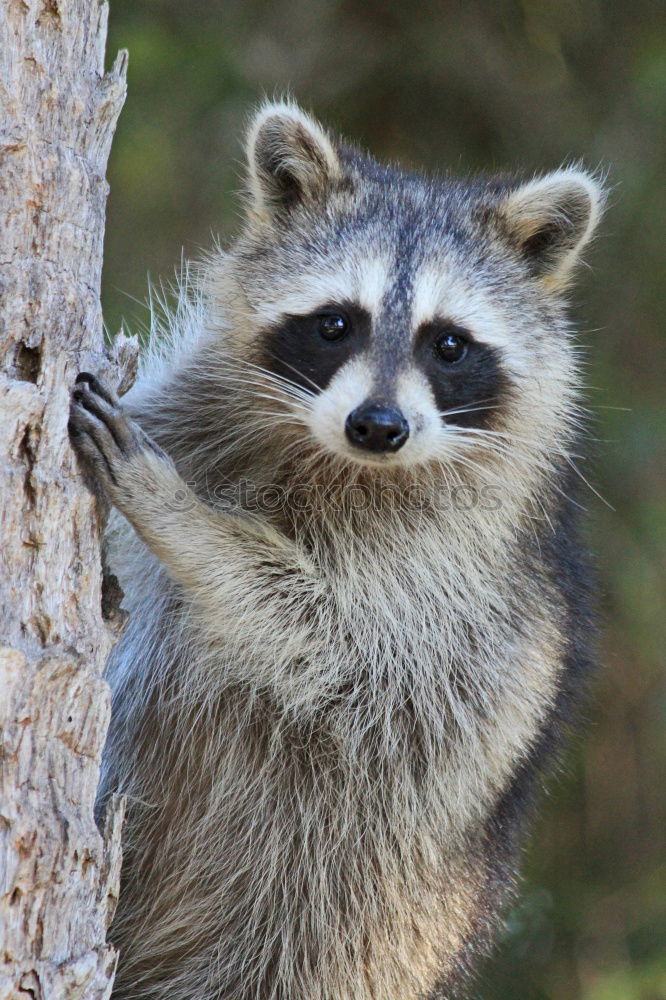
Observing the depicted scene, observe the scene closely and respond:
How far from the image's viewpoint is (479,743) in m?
2.77

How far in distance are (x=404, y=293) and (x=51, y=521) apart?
107cm

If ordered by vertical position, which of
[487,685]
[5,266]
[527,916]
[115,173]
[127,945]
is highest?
[115,173]

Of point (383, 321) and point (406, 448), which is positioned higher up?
point (383, 321)

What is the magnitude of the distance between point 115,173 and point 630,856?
11.1 feet

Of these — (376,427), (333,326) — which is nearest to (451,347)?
(333,326)

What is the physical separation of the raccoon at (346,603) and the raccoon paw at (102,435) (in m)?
0.30

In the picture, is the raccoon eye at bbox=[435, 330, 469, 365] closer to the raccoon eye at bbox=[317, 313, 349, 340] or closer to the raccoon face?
the raccoon face

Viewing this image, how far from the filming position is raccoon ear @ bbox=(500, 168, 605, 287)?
2924mm

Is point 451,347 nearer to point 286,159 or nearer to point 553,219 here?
point 553,219

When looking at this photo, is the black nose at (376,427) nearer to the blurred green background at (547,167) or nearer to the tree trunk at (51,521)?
the tree trunk at (51,521)

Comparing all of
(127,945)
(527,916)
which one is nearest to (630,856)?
(527,916)

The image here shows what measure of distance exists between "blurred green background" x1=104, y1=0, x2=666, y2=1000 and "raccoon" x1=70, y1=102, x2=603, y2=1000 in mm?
1492

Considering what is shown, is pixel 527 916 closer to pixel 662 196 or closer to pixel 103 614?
pixel 662 196

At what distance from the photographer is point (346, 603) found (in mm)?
2662
